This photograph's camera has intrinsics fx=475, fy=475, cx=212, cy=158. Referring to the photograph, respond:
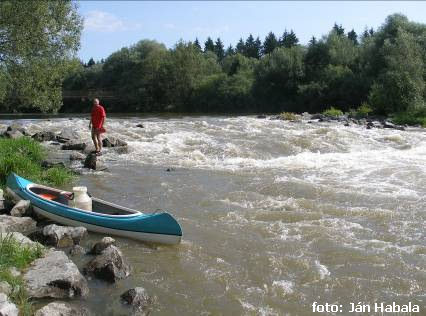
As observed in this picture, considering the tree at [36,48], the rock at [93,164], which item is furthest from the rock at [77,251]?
the tree at [36,48]

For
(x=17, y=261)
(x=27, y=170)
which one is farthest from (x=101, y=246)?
(x=27, y=170)

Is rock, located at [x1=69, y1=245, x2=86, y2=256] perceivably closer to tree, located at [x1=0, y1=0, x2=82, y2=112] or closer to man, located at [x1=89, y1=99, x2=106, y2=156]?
man, located at [x1=89, y1=99, x2=106, y2=156]

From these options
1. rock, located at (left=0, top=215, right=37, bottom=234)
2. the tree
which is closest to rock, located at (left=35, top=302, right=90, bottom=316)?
rock, located at (left=0, top=215, right=37, bottom=234)

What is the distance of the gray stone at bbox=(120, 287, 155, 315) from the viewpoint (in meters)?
6.39

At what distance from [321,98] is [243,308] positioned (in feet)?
154

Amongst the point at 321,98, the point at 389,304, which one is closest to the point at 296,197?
the point at 389,304

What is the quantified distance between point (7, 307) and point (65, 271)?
144 cm

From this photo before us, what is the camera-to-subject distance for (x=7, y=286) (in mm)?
6199

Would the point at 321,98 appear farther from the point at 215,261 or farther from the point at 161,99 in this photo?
the point at 215,261

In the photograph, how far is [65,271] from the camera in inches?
273

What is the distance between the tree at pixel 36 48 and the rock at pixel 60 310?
15429 millimetres

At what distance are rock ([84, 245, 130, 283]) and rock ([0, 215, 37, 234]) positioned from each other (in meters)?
2.42

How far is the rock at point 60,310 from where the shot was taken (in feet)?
19.1

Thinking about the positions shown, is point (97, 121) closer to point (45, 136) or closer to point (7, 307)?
point (45, 136)
